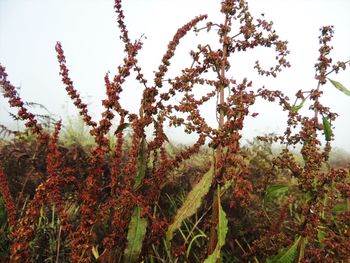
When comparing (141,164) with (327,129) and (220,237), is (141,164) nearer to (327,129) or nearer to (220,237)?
(220,237)

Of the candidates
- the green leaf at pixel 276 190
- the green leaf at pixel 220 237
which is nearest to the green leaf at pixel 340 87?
the green leaf at pixel 276 190

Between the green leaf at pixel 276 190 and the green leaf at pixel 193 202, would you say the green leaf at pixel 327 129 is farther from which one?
the green leaf at pixel 193 202

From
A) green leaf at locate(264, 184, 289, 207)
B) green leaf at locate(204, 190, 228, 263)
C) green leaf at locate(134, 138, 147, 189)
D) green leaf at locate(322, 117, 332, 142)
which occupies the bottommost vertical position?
green leaf at locate(204, 190, 228, 263)

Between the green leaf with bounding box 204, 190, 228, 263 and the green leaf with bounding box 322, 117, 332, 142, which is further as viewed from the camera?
the green leaf with bounding box 322, 117, 332, 142

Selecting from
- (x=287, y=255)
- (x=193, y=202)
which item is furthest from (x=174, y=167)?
(x=287, y=255)

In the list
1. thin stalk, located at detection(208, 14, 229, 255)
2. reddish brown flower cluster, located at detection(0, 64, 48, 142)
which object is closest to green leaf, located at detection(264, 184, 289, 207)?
thin stalk, located at detection(208, 14, 229, 255)

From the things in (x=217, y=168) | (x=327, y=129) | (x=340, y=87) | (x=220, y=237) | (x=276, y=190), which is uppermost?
(x=340, y=87)

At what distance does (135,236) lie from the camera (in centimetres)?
155

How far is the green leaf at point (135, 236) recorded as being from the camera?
4.97ft

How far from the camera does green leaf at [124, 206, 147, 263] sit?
151 cm

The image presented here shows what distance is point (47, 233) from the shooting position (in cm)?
251

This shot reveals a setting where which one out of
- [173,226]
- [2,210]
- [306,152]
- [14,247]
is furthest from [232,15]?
[2,210]

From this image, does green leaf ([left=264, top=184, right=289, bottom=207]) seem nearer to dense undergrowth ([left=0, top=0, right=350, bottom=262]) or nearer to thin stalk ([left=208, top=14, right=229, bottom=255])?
dense undergrowth ([left=0, top=0, right=350, bottom=262])

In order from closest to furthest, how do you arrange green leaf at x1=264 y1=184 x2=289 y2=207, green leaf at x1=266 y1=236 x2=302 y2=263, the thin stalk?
the thin stalk
green leaf at x1=266 y1=236 x2=302 y2=263
green leaf at x1=264 y1=184 x2=289 y2=207
